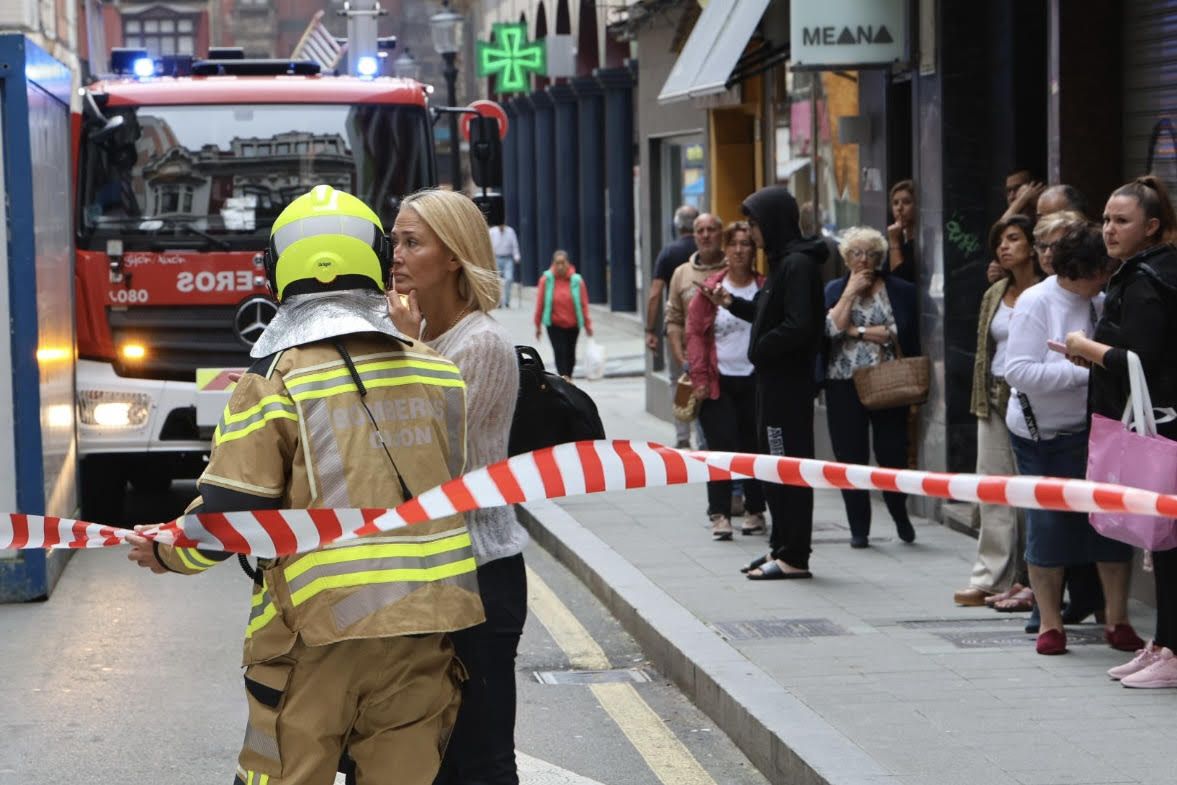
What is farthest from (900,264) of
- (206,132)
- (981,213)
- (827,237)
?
(206,132)

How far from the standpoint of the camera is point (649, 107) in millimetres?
20203

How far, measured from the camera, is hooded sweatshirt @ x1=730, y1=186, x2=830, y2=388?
9195 mm

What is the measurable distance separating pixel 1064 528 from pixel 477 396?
3.68 metres

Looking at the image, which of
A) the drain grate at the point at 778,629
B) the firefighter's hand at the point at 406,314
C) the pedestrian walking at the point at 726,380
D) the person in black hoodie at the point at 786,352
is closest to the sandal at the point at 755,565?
the person in black hoodie at the point at 786,352

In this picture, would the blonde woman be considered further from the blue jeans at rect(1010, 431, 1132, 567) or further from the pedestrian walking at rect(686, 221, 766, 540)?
the pedestrian walking at rect(686, 221, 766, 540)

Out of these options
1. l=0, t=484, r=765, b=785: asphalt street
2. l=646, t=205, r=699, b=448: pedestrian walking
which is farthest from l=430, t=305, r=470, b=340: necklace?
l=646, t=205, r=699, b=448: pedestrian walking

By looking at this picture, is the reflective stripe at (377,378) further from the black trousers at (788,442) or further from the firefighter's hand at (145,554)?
the black trousers at (788,442)

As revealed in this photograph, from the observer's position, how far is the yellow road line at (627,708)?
6.25m

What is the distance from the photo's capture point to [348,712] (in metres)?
3.77

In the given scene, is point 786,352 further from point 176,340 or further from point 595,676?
point 176,340

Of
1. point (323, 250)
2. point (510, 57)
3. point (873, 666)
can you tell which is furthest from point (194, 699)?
point (510, 57)

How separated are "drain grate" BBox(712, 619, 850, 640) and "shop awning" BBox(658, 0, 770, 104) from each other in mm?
5611

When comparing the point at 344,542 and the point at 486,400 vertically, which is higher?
the point at 486,400

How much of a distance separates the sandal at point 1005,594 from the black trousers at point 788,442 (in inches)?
42.5
